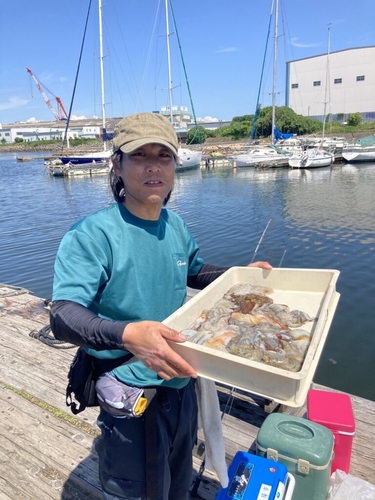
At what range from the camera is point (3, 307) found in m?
6.35

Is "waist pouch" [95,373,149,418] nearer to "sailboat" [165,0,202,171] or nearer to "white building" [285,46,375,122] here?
"sailboat" [165,0,202,171]

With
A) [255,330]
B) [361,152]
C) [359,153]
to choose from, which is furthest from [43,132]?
[255,330]

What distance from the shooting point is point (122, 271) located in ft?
5.54

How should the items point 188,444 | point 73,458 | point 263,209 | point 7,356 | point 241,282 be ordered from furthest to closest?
point 263,209 < point 7,356 < point 73,458 < point 241,282 < point 188,444

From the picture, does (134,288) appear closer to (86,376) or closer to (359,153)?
(86,376)

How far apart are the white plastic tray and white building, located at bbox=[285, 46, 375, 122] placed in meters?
72.2

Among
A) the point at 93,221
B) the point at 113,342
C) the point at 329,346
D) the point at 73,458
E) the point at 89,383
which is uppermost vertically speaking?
the point at 93,221

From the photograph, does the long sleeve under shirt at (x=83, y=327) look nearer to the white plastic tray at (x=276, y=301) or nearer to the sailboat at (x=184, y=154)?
the white plastic tray at (x=276, y=301)

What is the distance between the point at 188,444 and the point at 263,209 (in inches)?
778

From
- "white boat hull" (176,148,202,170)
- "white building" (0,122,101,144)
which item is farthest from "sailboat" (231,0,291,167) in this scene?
"white building" (0,122,101,144)

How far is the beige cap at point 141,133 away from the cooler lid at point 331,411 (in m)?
2.38

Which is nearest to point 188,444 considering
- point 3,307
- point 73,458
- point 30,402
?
point 73,458

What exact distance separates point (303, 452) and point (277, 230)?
47.5ft

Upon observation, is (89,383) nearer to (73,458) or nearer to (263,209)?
(73,458)
